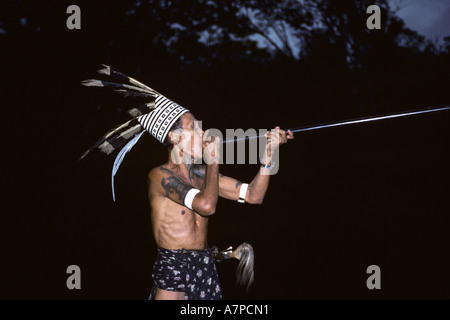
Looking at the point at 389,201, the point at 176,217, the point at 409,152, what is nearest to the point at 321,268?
the point at 176,217

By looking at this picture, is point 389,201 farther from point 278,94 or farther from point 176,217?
point 278,94

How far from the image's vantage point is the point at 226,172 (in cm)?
1739

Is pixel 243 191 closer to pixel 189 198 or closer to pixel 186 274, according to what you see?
pixel 189 198

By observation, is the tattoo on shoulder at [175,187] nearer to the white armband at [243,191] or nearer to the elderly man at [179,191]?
the elderly man at [179,191]

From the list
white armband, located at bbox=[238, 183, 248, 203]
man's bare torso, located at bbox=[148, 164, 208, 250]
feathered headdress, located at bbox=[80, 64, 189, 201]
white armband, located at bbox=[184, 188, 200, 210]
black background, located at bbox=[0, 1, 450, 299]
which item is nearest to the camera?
white armband, located at bbox=[184, 188, 200, 210]

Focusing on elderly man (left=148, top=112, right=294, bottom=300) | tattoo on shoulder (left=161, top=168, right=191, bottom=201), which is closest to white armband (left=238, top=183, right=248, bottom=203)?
elderly man (left=148, top=112, right=294, bottom=300)

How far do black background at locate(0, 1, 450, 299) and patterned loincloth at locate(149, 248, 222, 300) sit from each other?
1.20 metres

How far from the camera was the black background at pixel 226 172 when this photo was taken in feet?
22.3

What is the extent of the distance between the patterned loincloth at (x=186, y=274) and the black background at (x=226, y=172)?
1198mm

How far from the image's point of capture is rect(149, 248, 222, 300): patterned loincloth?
3.05 meters

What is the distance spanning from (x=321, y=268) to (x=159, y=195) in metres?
4.37

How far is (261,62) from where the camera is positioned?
21516 millimetres

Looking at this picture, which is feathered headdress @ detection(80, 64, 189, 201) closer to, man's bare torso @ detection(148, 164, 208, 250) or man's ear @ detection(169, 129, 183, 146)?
man's ear @ detection(169, 129, 183, 146)

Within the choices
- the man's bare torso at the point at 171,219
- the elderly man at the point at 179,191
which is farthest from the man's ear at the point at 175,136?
the man's bare torso at the point at 171,219
